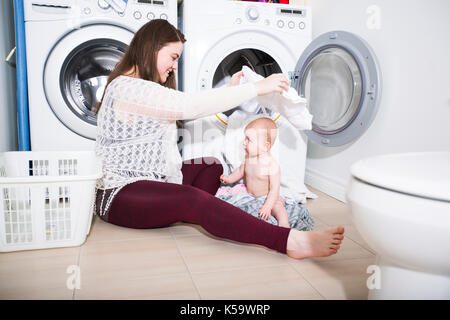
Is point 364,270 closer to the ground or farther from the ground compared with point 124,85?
closer to the ground

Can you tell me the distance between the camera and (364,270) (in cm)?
105

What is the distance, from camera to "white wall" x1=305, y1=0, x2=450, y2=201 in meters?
1.25

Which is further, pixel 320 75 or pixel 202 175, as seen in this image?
pixel 320 75

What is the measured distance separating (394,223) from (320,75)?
1290mm

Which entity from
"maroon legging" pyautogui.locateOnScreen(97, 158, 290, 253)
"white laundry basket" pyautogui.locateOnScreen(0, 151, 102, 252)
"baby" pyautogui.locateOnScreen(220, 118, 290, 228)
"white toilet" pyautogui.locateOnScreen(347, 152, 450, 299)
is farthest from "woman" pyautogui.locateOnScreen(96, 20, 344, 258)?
"white toilet" pyautogui.locateOnScreen(347, 152, 450, 299)

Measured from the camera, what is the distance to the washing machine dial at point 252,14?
1.74 m

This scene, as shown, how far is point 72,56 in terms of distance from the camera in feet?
5.35

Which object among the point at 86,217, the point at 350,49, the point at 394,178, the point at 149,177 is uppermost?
the point at 350,49

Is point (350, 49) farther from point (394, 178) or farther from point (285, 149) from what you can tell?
point (394, 178)

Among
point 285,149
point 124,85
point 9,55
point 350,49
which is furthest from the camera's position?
point 285,149

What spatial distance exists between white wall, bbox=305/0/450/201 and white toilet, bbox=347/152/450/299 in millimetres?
613

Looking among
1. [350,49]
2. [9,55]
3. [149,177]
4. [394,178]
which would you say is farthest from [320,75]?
[9,55]

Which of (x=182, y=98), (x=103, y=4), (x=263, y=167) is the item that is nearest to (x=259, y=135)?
(x=263, y=167)

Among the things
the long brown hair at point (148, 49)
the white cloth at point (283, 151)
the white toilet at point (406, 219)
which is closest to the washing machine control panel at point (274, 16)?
the white cloth at point (283, 151)
